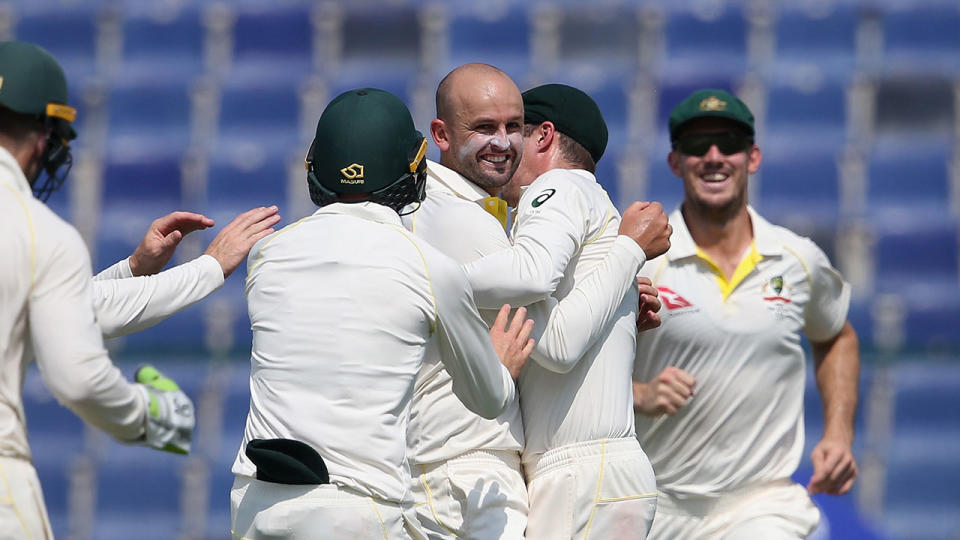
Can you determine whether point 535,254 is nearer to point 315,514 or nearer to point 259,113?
point 315,514

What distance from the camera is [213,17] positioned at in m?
10.8

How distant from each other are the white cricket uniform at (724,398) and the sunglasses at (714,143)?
44 cm

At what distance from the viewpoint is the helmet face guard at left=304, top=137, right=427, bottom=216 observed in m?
3.56

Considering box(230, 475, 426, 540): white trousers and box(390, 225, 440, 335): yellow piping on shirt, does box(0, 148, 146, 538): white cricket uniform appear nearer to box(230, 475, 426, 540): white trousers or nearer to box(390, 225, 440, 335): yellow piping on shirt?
box(230, 475, 426, 540): white trousers

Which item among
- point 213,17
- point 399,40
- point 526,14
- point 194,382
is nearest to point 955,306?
point 526,14

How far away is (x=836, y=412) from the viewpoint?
221 inches

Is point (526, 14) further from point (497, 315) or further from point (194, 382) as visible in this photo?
point (497, 315)

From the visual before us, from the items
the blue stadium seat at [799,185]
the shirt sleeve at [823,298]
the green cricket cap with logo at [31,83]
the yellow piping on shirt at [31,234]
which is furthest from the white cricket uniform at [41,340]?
the blue stadium seat at [799,185]

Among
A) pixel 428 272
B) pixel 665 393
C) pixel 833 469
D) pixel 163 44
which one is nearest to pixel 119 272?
pixel 428 272

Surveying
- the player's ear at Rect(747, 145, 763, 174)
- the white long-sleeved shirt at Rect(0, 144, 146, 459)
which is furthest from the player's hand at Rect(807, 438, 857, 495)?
the white long-sleeved shirt at Rect(0, 144, 146, 459)

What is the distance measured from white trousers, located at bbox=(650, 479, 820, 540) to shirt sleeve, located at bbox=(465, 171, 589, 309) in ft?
5.00

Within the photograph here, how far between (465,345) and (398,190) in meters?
0.43

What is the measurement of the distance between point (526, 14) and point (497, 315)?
269 inches

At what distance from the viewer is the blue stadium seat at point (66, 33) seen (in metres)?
10.8
